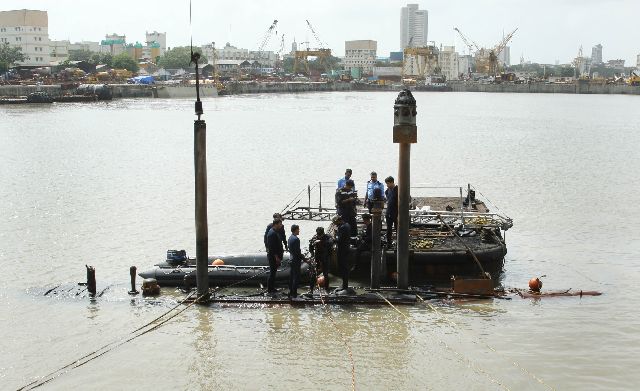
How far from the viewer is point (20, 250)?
23.2 m

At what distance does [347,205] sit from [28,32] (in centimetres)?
18025

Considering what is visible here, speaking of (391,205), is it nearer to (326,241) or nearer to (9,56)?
(326,241)

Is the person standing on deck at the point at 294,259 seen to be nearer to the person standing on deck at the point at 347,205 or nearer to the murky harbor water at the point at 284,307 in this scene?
the murky harbor water at the point at 284,307

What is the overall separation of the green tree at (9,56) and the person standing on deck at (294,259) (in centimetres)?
14491

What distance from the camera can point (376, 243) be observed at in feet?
50.4


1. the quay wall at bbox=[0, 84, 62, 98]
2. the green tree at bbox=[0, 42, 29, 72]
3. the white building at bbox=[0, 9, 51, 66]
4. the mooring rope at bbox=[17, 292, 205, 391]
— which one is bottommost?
the mooring rope at bbox=[17, 292, 205, 391]

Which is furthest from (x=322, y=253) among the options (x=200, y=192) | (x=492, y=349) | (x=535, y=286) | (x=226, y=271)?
(x=535, y=286)

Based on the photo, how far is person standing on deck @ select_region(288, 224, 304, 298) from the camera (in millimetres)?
14625

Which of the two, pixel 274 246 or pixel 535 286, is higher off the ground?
pixel 274 246

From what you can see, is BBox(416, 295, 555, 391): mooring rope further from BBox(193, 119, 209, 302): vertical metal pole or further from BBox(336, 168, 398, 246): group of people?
BBox(193, 119, 209, 302): vertical metal pole

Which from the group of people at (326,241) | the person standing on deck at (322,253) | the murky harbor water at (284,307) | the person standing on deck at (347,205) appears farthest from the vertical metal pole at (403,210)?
the person standing on deck at (347,205)

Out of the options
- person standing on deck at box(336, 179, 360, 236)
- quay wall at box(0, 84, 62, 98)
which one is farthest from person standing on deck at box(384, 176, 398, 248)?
quay wall at box(0, 84, 62, 98)

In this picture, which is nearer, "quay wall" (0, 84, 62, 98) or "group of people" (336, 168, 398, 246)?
"group of people" (336, 168, 398, 246)

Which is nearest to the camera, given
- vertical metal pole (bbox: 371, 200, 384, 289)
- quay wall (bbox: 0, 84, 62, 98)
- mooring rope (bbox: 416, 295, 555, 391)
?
mooring rope (bbox: 416, 295, 555, 391)
